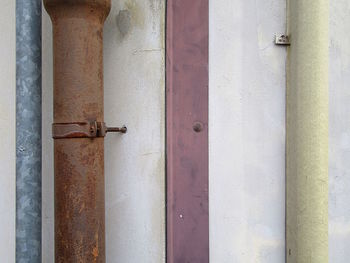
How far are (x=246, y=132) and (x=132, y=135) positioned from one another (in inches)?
23.6

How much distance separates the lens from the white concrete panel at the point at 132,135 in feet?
7.27

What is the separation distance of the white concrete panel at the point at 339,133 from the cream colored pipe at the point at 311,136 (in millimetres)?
163

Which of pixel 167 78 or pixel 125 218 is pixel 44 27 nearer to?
pixel 167 78

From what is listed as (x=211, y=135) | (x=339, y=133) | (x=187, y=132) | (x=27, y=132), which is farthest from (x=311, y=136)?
(x=27, y=132)

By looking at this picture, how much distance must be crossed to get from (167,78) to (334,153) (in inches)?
39.8

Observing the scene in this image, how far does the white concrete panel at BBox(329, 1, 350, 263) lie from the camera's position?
2.39 metres

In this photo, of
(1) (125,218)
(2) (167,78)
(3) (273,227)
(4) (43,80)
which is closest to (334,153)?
(3) (273,227)

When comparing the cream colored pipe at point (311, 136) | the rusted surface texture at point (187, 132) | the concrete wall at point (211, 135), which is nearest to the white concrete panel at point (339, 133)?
the concrete wall at point (211, 135)

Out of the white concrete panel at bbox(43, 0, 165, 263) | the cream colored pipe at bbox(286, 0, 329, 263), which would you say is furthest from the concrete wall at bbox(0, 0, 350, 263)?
the cream colored pipe at bbox(286, 0, 329, 263)

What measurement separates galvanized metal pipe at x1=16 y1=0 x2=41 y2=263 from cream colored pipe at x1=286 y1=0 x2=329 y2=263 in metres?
1.30

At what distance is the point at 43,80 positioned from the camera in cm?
231

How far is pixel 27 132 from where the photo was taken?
2070 mm
